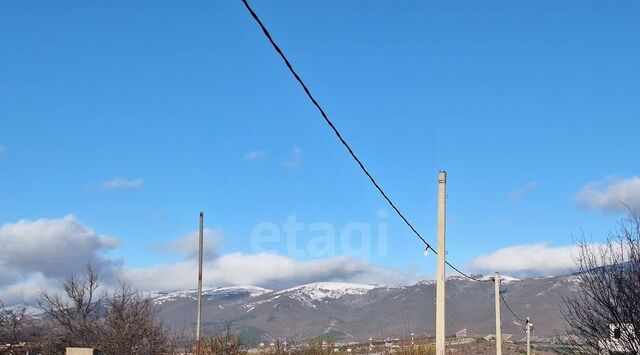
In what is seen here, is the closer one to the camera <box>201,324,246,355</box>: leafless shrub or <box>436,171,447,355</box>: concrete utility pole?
<box>436,171,447,355</box>: concrete utility pole

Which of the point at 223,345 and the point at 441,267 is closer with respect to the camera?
the point at 441,267

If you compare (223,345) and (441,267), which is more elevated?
(441,267)

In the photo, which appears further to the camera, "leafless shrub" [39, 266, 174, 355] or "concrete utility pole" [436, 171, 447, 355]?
"leafless shrub" [39, 266, 174, 355]

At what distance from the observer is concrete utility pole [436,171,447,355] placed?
75.7 feet

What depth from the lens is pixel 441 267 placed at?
78.0 ft

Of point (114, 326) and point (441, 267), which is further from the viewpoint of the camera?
point (114, 326)

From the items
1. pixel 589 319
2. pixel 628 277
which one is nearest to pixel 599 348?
pixel 589 319

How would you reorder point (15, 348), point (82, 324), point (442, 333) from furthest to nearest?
point (82, 324) → point (15, 348) → point (442, 333)

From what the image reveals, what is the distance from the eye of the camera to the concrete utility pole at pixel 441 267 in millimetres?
23078

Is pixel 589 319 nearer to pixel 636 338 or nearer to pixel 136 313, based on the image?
pixel 636 338

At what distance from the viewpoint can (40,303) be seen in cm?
5784

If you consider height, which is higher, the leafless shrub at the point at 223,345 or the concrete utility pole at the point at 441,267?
the concrete utility pole at the point at 441,267

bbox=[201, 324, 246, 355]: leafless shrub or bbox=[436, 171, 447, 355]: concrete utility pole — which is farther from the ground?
bbox=[436, 171, 447, 355]: concrete utility pole

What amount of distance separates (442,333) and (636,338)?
5.35m
